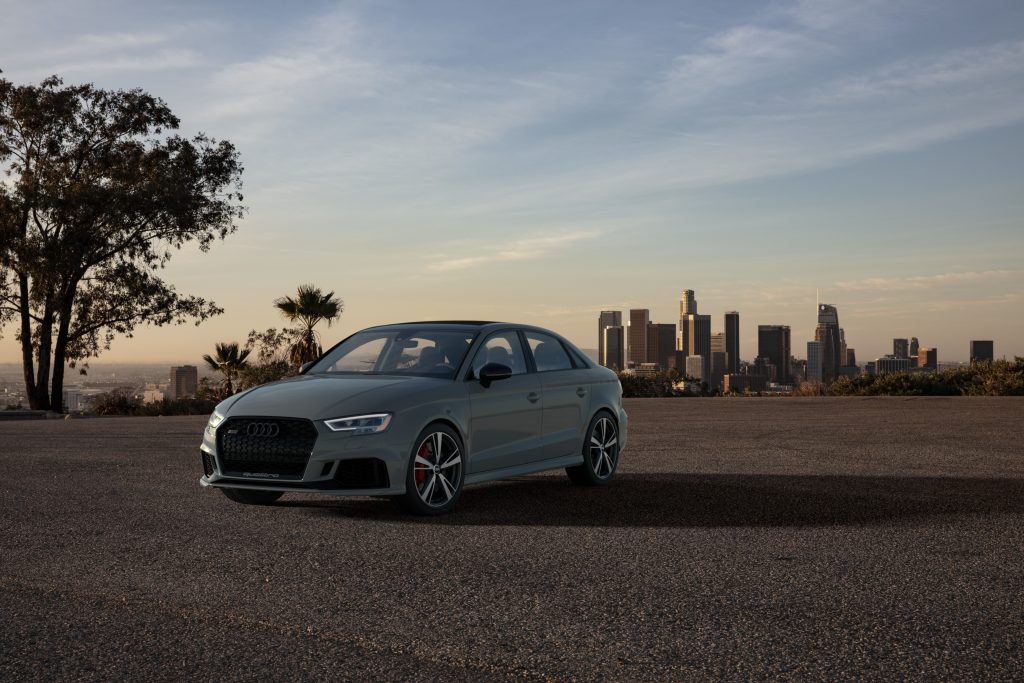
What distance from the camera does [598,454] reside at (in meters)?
11.5

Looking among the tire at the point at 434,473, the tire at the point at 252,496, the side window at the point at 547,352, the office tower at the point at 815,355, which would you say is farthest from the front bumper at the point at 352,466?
the office tower at the point at 815,355

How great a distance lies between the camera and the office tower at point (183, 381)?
35500 mm

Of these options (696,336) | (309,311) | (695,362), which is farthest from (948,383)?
(696,336)

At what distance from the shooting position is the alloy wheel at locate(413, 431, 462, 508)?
9258 millimetres

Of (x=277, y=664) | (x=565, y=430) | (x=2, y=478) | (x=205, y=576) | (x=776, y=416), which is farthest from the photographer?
(x=776, y=416)

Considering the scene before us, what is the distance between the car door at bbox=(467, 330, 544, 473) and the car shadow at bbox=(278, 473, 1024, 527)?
41 cm

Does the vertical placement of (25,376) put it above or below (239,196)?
below

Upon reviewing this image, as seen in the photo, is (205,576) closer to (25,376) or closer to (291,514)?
(291,514)

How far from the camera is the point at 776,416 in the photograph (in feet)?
76.3

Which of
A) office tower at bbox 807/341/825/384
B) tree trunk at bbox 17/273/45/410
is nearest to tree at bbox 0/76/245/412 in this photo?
tree trunk at bbox 17/273/45/410

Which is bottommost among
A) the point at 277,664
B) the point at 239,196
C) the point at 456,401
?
the point at 277,664

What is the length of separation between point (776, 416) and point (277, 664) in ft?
63.9

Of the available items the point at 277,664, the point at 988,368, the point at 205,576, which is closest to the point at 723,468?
the point at 205,576

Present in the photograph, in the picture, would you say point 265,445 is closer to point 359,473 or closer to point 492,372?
point 359,473
